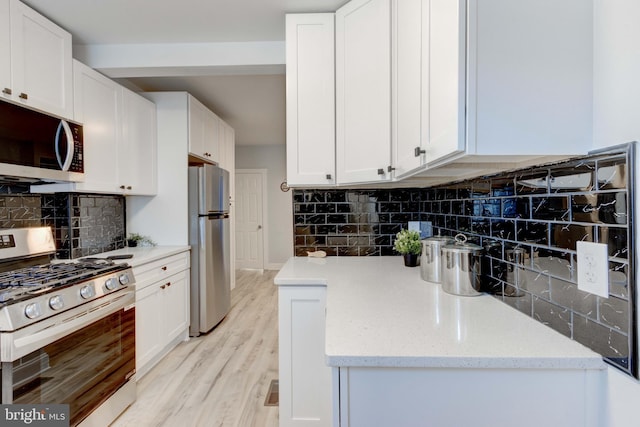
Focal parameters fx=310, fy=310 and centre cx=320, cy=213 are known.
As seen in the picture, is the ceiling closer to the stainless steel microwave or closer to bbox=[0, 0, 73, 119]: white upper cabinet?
bbox=[0, 0, 73, 119]: white upper cabinet

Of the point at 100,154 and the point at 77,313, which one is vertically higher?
the point at 100,154

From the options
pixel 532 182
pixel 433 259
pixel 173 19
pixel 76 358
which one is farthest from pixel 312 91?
pixel 76 358

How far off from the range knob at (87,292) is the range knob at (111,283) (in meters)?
0.10

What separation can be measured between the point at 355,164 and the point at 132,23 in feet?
5.65

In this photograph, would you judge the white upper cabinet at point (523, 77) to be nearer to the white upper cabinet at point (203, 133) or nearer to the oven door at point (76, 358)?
the oven door at point (76, 358)

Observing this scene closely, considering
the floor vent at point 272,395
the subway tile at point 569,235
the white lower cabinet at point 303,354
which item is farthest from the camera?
the floor vent at point 272,395

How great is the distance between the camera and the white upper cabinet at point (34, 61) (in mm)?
1638

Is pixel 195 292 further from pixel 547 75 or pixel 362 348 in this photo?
pixel 547 75

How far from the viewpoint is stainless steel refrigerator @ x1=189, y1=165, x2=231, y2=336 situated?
3.03 metres

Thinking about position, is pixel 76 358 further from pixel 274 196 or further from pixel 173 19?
pixel 274 196

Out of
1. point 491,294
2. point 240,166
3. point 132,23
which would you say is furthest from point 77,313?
point 240,166

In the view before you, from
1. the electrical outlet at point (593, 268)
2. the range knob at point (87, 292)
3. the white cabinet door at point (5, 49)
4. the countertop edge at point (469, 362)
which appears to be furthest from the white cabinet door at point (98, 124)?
the electrical outlet at point (593, 268)

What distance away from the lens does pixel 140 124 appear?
278 cm

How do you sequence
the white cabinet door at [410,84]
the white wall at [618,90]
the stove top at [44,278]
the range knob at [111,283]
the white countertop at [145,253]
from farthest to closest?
the white countertop at [145,253] < the range knob at [111,283] < the stove top at [44,278] < the white cabinet door at [410,84] < the white wall at [618,90]
